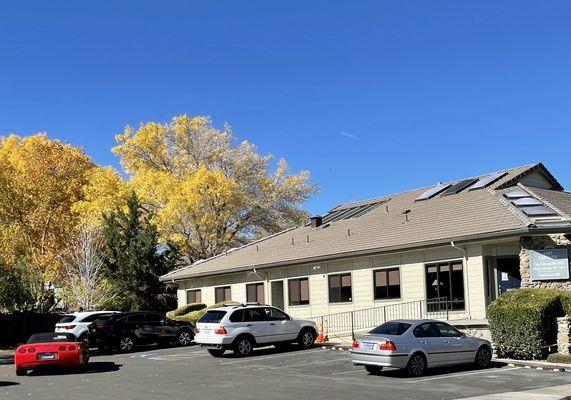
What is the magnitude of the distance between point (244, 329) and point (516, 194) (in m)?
11.2

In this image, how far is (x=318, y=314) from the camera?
29.7 metres

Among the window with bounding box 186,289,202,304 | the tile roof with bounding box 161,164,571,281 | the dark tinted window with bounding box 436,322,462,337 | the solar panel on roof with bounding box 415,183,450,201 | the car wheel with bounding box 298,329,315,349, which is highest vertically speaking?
the solar panel on roof with bounding box 415,183,450,201

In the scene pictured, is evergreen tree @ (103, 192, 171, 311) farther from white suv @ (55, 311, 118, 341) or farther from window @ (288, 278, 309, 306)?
window @ (288, 278, 309, 306)

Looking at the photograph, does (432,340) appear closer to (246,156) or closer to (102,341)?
(102,341)

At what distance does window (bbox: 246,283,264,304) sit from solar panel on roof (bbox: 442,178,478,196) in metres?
9.92

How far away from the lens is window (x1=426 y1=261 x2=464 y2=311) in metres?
23.5

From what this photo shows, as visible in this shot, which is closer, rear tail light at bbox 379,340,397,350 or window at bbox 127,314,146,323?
rear tail light at bbox 379,340,397,350

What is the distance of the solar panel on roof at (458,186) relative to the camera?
29.3 meters

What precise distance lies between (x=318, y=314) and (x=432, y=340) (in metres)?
12.6

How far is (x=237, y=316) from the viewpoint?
22906 mm

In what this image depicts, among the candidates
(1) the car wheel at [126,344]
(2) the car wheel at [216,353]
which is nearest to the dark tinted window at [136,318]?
(1) the car wheel at [126,344]

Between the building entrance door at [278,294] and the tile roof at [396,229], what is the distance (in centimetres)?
131

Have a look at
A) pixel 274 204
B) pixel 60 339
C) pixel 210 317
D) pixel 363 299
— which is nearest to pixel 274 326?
pixel 210 317

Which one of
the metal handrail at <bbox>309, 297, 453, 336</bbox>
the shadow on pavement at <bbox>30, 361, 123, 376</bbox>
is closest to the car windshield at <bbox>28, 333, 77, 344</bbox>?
the shadow on pavement at <bbox>30, 361, 123, 376</bbox>
